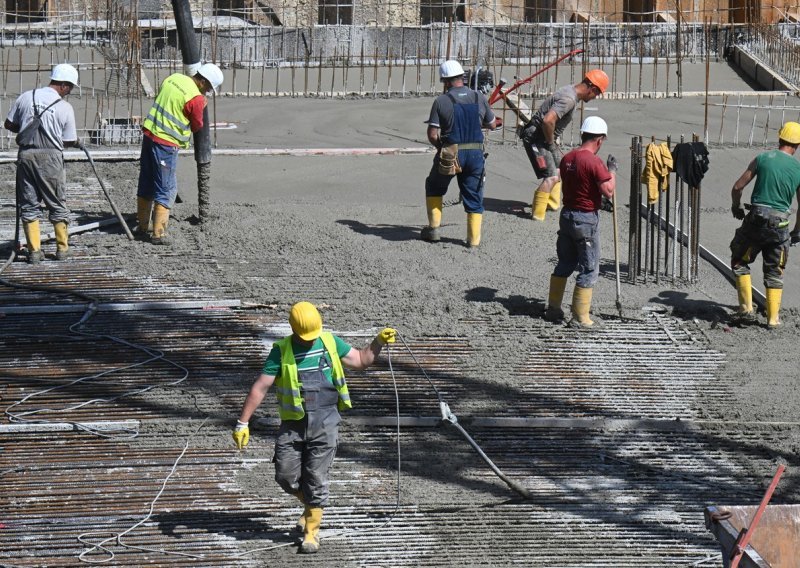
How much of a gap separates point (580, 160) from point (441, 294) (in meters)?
1.74

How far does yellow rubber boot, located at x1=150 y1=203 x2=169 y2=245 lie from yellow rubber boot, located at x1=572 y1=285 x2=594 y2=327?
3.93m

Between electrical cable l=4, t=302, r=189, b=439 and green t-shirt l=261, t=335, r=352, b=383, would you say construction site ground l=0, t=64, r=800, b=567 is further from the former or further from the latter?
green t-shirt l=261, t=335, r=352, b=383

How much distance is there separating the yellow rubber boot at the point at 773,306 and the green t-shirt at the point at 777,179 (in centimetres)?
68

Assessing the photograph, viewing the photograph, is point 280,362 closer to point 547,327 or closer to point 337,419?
point 337,419

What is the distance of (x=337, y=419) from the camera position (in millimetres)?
6309

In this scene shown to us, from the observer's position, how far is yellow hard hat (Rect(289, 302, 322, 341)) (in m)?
6.00

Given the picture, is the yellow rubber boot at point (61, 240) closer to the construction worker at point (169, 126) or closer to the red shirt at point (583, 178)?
the construction worker at point (169, 126)

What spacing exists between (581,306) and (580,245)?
0.50 meters

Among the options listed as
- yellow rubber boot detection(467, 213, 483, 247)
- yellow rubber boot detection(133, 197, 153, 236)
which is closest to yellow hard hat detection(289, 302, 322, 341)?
yellow rubber boot detection(467, 213, 483, 247)

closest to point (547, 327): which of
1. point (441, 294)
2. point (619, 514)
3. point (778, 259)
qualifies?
point (441, 294)

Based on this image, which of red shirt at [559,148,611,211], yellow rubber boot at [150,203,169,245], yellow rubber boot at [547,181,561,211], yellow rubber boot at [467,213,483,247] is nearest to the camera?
red shirt at [559,148,611,211]

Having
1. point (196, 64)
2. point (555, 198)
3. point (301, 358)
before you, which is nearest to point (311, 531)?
point (301, 358)

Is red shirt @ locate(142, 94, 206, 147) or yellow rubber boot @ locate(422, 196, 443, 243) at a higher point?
red shirt @ locate(142, 94, 206, 147)

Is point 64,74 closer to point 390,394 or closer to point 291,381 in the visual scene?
point 390,394
